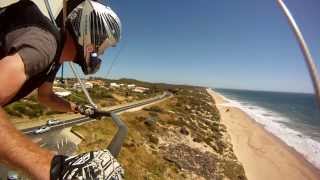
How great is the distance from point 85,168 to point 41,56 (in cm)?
69

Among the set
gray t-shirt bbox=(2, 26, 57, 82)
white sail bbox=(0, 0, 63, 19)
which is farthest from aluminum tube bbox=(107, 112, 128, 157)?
white sail bbox=(0, 0, 63, 19)

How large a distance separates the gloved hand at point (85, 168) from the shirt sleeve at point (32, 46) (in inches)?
21.2

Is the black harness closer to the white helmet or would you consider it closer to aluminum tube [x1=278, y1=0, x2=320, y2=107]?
the white helmet

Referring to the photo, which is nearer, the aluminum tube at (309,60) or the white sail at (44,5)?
the aluminum tube at (309,60)

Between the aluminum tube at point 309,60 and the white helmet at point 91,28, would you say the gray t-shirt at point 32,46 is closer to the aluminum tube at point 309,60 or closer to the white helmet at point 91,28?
the white helmet at point 91,28

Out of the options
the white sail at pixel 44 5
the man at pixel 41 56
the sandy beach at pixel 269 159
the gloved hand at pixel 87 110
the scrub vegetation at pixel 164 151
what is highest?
the white sail at pixel 44 5

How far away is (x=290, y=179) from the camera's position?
87.8 feet

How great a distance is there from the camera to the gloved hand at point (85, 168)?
3.29ft

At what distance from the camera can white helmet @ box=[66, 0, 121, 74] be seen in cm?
229

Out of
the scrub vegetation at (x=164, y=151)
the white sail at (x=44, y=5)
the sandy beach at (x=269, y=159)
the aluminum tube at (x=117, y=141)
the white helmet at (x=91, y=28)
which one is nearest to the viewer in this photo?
the aluminum tube at (x=117, y=141)

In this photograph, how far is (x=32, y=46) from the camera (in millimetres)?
1470

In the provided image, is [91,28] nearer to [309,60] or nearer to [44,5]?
[44,5]

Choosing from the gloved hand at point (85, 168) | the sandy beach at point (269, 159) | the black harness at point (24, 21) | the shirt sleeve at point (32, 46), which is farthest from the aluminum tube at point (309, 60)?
the sandy beach at point (269, 159)

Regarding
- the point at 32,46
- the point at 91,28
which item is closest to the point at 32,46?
the point at 32,46
